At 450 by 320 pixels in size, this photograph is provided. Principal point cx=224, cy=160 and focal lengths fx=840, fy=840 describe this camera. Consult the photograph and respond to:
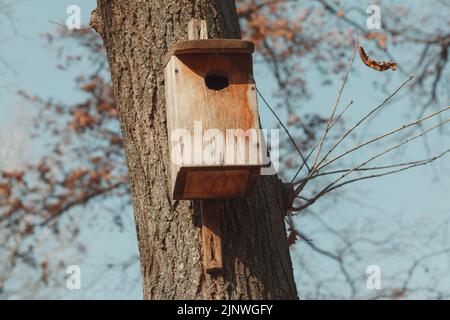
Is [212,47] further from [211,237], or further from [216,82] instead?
[211,237]

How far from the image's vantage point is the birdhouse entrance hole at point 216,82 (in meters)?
2.96

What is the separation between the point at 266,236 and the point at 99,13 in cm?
110

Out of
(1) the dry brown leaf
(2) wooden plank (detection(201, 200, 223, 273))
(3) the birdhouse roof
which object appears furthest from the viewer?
(1) the dry brown leaf

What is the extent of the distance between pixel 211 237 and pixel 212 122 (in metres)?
0.39

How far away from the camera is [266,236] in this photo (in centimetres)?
278

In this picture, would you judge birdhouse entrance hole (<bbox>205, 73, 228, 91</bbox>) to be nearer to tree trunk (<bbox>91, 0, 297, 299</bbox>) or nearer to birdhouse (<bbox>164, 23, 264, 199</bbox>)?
birdhouse (<bbox>164, 23, 264, 199</bbox>)

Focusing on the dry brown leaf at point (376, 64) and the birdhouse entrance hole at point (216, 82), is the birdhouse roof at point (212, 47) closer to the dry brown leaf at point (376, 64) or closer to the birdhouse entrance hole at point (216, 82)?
the birdhouse entrance hole at point (216, 82)

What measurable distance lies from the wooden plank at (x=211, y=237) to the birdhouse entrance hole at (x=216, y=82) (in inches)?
17.2


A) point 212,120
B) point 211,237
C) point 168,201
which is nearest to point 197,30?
point 212,120

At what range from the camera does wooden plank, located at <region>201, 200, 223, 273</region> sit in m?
2.65

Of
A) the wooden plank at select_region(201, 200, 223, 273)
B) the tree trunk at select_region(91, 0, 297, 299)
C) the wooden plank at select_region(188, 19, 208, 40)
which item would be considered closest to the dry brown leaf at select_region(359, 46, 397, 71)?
the tree trunk at select_region(91, 0, 297, 299)

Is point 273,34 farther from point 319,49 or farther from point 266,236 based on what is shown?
point 266,236
